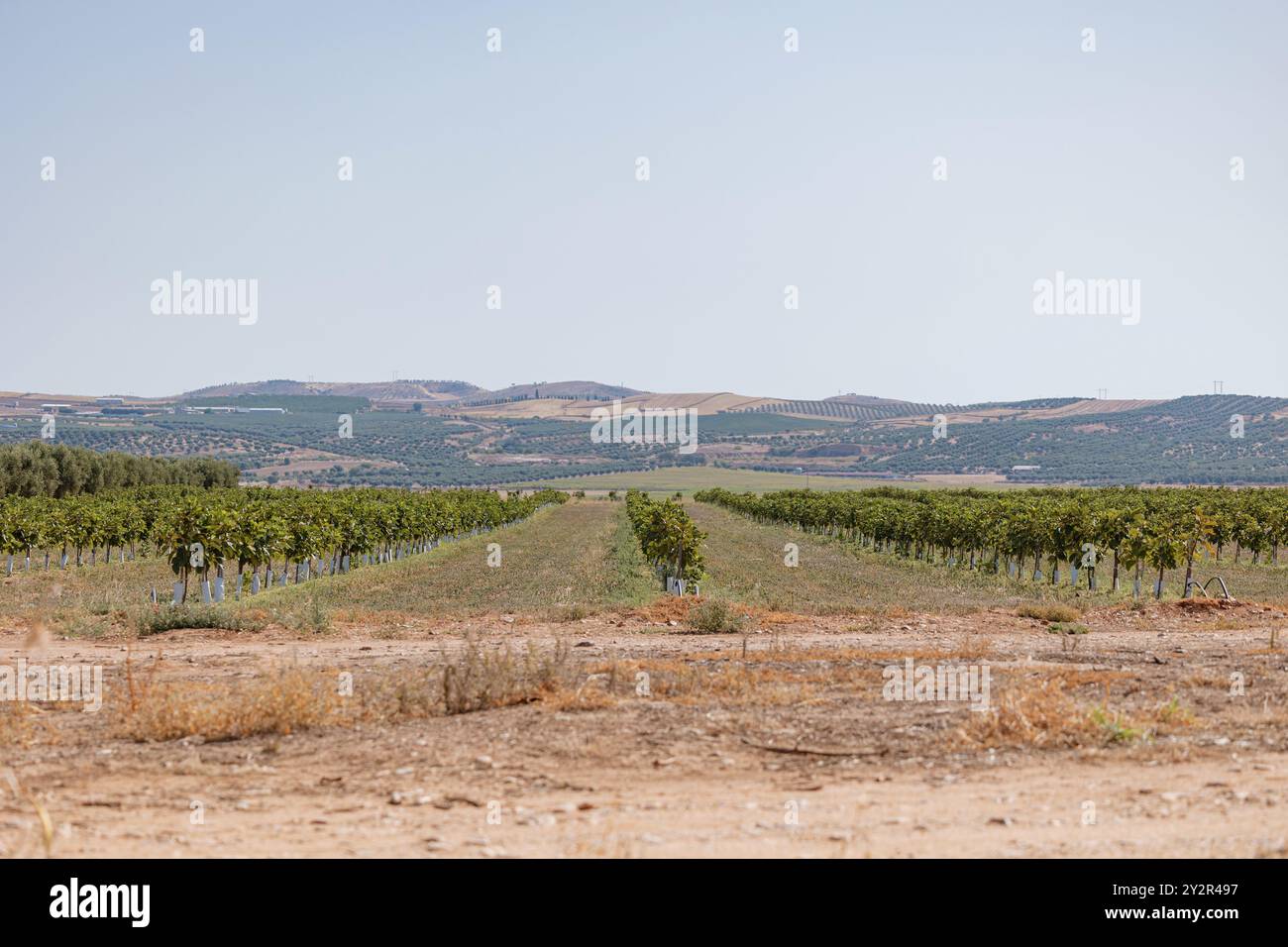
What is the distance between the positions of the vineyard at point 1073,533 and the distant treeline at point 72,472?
2352 inches

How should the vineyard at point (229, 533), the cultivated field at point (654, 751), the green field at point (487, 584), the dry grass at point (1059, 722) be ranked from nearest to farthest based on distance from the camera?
the cultivated field at point (654, 751)
the dry grass at point (1059, 722)
the green field at point (487, 584)
the vineyard at point (229, 533)

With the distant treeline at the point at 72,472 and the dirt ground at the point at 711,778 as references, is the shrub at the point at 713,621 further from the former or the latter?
the distant treeline at the point at 72,472

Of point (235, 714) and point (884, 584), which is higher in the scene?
point (235, 714)

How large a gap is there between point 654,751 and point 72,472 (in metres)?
98.3

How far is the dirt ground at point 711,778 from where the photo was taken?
8.20 m

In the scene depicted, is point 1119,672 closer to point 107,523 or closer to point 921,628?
point 921,628

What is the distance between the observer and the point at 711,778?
10.3 m

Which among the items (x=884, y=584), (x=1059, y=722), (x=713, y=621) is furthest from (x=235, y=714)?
(x=884, y=584)

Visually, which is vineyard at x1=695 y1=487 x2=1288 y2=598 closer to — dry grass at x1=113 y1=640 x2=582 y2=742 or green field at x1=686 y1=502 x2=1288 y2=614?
green field at x1=686 y1=502 x2=1288 y2=614

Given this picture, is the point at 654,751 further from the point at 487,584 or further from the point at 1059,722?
the point at 487,584

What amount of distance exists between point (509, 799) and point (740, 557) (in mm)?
47807

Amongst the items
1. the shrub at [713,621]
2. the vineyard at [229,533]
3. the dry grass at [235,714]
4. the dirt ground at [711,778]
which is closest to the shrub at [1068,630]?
the dirt ground at [711,778]

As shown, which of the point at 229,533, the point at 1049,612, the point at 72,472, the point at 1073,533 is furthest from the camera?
the point at 72,472

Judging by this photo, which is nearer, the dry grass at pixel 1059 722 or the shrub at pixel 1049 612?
the dry grass at pixel 1059 722
